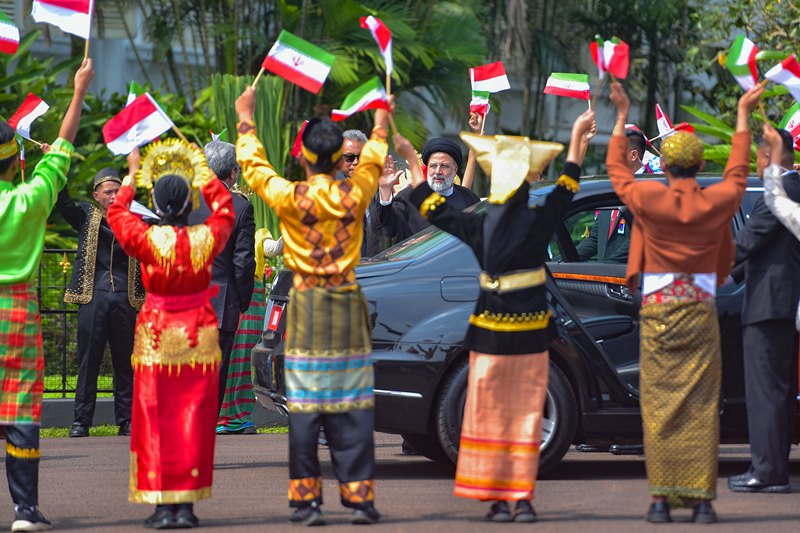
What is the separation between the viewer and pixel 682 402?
7305 mm

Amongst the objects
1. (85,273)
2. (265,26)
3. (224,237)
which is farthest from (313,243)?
(265,26)

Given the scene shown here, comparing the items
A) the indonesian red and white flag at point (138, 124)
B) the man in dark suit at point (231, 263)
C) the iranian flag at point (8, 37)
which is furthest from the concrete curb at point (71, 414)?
the indonesian red and white flag at point (138, 124)

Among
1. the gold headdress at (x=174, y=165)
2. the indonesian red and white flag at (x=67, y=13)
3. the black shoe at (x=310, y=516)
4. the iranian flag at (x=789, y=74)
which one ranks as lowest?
the black shoe at (x=310, y=516)

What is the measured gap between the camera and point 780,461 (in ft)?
27.2

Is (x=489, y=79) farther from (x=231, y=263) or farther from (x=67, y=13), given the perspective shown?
(x=67, y=13)

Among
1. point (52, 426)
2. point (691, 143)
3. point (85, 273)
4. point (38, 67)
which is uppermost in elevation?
point (38, 67)

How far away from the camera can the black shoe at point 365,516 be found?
7.22 meters

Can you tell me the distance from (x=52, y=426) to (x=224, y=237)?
5675mm

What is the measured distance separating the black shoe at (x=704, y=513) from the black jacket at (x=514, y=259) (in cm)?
104

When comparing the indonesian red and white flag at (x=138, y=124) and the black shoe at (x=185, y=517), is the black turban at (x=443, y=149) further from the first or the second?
the black shoe at (x=185, y=517)

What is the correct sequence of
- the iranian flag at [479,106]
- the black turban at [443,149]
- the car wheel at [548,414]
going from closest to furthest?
the car wheel at [548,414]
the black turban at [443,149]
the iranian flag at [479,106]

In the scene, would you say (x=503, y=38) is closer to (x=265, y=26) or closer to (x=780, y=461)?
(x=265, y=26)

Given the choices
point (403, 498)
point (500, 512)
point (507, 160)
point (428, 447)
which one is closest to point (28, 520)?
point (403, 498)

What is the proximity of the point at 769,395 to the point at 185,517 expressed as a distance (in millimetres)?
3191
